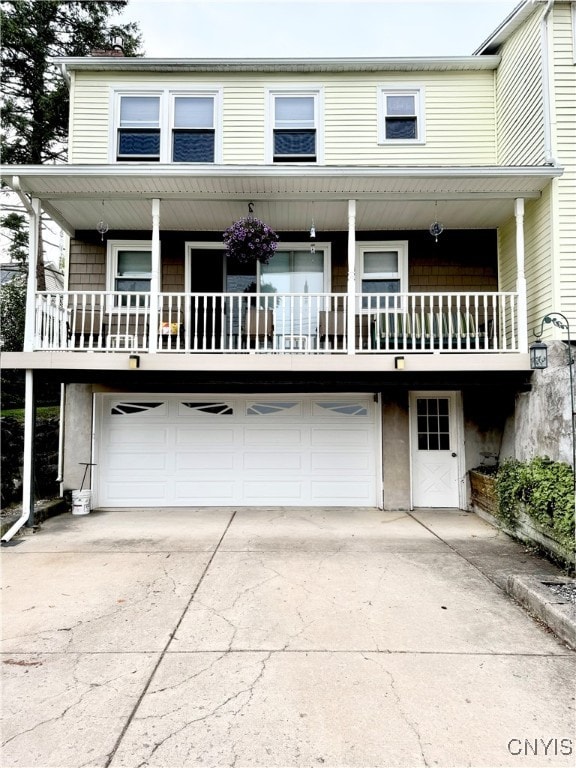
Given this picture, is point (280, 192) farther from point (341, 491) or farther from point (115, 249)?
point (341, 491)

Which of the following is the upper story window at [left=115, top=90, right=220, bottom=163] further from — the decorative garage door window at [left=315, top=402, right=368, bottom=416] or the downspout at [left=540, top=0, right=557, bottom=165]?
the downspout at [left=540, top=0, right=557, bottom=165]

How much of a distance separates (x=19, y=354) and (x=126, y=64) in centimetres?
592

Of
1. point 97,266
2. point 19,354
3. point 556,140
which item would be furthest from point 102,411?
point 556,140

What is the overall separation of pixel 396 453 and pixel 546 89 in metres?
6.08

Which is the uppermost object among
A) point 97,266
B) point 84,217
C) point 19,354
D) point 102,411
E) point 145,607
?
point 84,217

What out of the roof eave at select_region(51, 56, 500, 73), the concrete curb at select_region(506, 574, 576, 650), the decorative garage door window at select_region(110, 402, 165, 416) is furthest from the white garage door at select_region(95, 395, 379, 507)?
the roof eave at select_region(51, 56, 500, 73)

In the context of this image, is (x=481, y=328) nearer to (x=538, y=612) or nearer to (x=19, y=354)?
(x=538, y=612)

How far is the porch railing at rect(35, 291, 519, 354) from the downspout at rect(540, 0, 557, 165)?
7.23ft

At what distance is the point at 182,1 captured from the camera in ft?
26.5

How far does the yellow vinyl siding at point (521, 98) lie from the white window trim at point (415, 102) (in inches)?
54.4

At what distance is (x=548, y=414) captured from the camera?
593 cm

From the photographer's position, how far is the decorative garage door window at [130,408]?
8039mm

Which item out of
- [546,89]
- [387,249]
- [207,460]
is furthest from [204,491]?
[546,89]

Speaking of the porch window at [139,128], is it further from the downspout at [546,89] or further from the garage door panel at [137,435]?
the downspout at [546,89]
